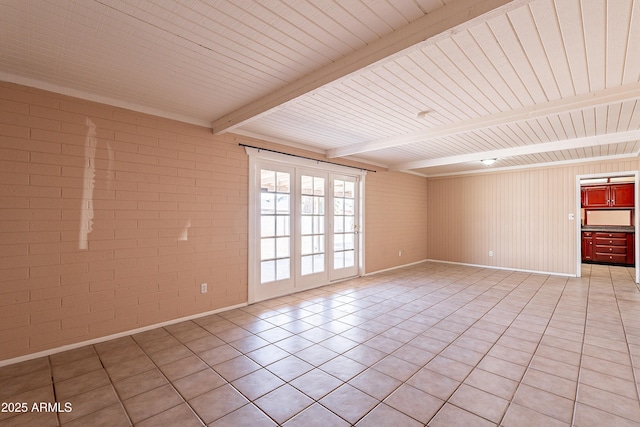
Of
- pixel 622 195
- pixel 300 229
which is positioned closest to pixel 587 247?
pixel 622 195

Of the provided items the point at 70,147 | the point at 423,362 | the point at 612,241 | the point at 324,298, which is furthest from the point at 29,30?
the point at 612,241

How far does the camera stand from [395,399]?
6.86ft

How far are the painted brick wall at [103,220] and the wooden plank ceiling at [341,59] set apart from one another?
0.32 m

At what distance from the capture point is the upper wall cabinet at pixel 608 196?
736 centimetres

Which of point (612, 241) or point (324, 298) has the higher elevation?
point (612, 241)

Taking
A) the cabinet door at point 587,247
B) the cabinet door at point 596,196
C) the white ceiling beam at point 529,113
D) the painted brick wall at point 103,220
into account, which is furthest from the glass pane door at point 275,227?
the cabinet door at point 596,196

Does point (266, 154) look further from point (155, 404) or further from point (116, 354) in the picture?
point (155, 404)

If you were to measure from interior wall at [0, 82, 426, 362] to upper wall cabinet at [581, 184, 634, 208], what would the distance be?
9141mm

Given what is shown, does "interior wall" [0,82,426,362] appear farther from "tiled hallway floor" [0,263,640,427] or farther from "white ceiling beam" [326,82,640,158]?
"white ceiling beam" [326,82,640,158]

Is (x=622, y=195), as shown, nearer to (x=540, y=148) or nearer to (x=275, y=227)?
(x=540, y=148)

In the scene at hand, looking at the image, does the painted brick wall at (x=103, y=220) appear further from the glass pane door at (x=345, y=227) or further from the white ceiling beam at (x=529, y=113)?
the white ceiling beam at (x=529, y=113)

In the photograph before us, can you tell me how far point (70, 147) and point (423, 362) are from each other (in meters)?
3.86

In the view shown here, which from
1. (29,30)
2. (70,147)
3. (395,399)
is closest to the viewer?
(29,30)

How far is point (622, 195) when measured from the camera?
24.4 ft
